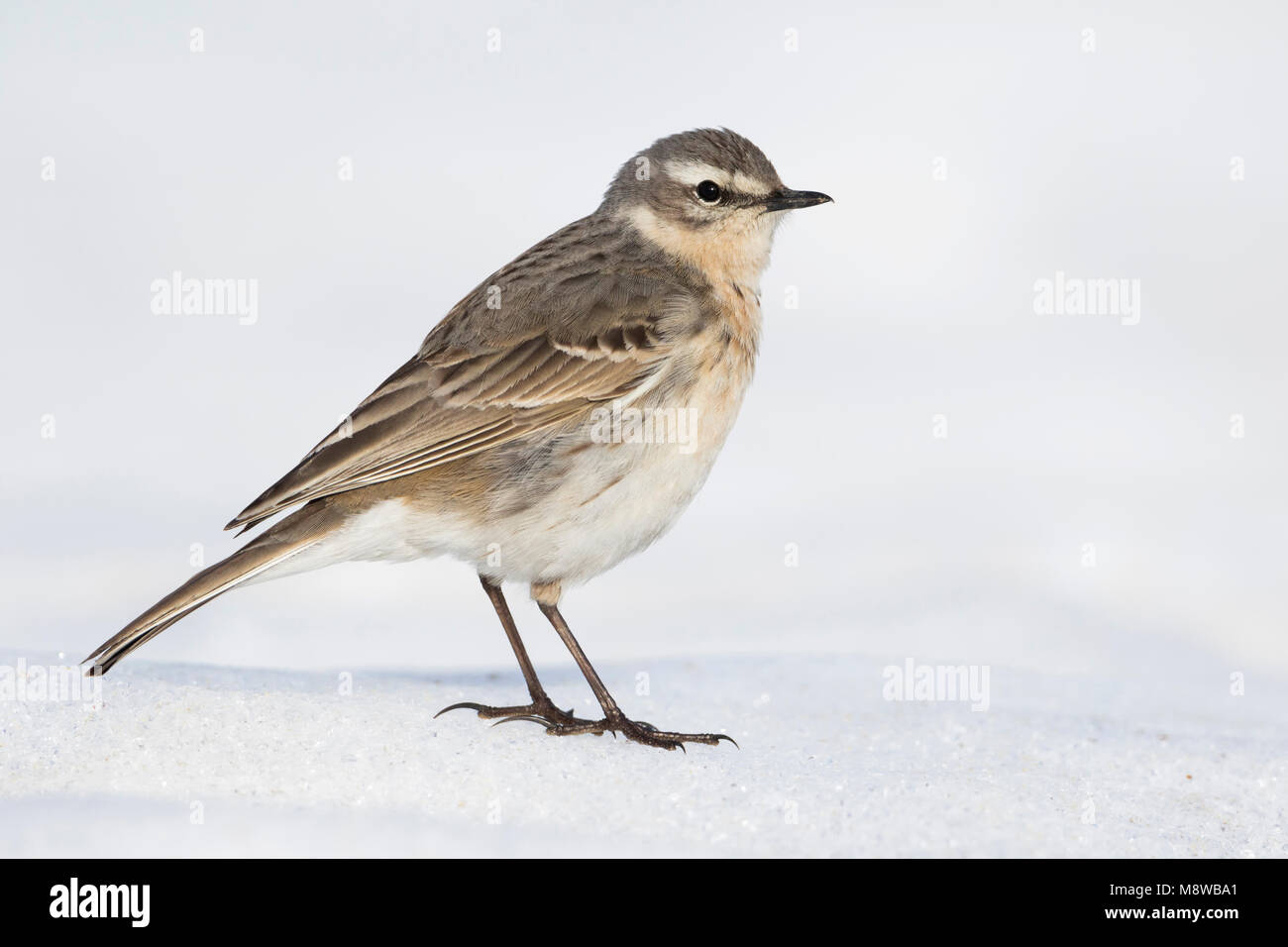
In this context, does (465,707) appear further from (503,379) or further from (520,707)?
(503,379)

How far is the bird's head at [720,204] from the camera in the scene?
7629 mm

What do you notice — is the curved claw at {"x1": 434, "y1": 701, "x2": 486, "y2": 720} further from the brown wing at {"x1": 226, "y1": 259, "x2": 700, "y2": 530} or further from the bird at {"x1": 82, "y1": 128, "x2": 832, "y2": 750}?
the brown wing at {"x1": 226, "y1": 259, "x2": 700, "y2": 530}

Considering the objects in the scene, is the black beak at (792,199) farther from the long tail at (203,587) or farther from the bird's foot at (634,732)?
the long tail at (203,587)

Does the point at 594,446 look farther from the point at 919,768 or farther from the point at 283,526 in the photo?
the point at 919,768

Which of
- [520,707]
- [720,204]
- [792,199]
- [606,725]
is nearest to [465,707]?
[520,707]

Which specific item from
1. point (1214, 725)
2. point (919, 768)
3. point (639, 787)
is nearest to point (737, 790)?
point (639, 787)

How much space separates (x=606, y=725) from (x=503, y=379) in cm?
189

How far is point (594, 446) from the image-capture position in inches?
271

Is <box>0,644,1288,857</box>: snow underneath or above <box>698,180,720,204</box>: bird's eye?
underneath

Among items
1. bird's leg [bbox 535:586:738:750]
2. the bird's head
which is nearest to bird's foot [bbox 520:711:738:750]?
bird's leg [bbox 535:586:738:750]

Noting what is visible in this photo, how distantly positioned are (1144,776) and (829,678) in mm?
2173

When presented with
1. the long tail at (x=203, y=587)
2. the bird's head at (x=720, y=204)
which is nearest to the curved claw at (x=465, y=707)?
the long tail at (x=203, y=587)

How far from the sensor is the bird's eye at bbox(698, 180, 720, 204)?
7645mm

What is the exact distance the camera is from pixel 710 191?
7.65 meters
